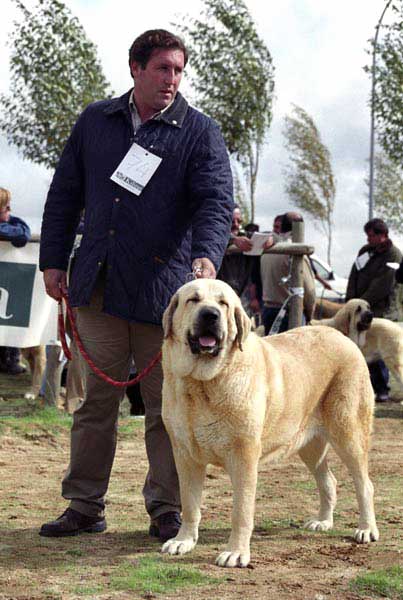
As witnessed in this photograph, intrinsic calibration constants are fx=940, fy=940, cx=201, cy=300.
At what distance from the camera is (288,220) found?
10.5m

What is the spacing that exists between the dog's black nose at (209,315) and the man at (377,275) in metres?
7.31

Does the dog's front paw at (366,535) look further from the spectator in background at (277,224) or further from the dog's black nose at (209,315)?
the spectator in background at (277,224)

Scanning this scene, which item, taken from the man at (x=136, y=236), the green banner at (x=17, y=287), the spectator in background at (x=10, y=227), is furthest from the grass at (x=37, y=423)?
the man at (x=136, y=236)

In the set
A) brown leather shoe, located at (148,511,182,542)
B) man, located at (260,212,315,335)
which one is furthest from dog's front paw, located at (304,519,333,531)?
man, located at (260,212,315,335)

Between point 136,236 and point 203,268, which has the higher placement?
point 136,236

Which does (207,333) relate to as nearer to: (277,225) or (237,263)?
(237,263)

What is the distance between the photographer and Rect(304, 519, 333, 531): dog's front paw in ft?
16.1

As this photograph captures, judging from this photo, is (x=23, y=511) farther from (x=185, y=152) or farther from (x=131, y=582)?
(x=185, y=152)

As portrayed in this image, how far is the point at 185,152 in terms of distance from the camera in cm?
455

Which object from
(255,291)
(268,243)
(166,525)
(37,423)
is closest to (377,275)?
(255,291)

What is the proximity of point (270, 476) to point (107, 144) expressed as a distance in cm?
288

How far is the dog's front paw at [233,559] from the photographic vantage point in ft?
13.4

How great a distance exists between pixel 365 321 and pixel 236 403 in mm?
6993

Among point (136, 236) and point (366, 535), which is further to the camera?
point (366, 535)
